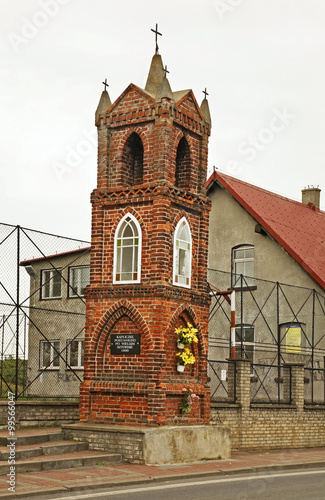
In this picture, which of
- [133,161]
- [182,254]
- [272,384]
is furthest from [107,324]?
[272,384]

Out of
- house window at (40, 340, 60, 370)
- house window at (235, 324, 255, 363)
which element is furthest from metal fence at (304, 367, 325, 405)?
house window at (40, 340, 60, 370)

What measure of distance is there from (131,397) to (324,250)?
14253 millimetres

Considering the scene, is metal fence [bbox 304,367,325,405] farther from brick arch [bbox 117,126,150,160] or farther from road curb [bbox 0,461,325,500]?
brick arch [bbox 117,126,150,160]

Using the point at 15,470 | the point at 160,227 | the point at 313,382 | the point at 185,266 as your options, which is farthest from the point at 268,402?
the point at 15,470

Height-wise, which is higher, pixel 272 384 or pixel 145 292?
pixel 145 292

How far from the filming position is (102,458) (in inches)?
570

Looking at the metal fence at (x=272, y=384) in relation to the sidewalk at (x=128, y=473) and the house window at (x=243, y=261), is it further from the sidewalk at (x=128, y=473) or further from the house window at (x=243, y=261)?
the house window at (x=243, y=261)

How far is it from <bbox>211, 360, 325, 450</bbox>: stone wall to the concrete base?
242 cm

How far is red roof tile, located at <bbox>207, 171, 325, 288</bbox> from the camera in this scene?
26.0m

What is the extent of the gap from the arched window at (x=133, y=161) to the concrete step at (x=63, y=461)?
596 cm

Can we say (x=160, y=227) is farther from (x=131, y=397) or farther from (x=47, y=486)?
(x=47, y=486)

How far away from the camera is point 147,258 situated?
16109 millimetres

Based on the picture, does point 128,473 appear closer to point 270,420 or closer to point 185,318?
point 185,318

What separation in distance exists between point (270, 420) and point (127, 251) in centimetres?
712
